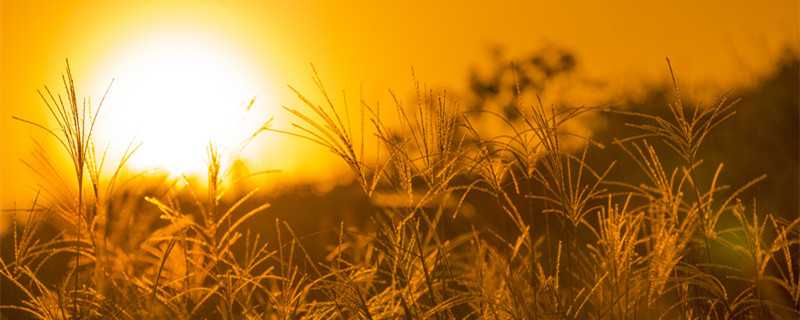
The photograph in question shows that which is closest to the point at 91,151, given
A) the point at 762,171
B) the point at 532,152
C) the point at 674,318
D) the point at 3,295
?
the point at 532,152

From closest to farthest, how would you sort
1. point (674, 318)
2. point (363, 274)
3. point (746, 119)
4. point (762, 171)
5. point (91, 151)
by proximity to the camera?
1. point (91, 151)
2. point (363, 274)
3. point (674, 318)
4. point (762, 171)
5. point (746, 119)

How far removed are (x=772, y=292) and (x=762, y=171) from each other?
219 centimetres

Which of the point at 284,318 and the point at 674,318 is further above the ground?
the point at 284,318

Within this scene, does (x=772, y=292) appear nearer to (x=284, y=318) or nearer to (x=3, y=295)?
(x=284, y=318)

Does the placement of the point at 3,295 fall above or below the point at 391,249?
below

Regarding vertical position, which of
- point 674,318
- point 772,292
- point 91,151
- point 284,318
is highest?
point 91,151

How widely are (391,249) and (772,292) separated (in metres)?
2.92

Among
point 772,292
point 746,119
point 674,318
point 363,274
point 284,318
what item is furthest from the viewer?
point 746,119

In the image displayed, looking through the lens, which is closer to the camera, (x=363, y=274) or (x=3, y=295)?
(x=363, y=274)

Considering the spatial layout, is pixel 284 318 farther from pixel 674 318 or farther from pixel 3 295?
pixel 3 295

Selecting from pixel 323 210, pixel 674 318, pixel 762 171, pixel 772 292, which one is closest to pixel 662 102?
pixel 762 171

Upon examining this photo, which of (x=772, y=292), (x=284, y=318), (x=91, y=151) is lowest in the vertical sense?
(x=772, y=292)

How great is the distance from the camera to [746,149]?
21.1 feet

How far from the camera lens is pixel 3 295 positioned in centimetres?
615
